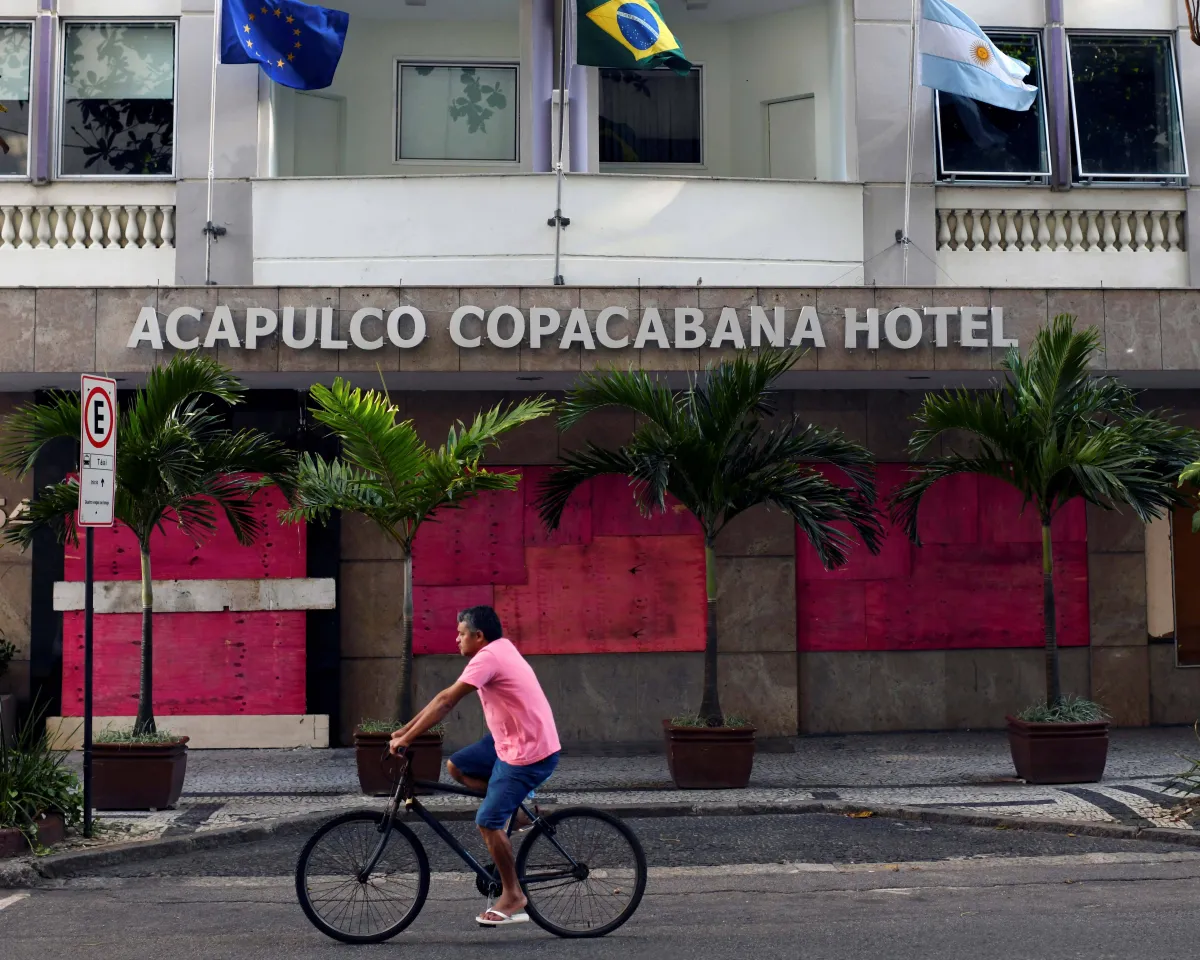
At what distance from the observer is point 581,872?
7387mm

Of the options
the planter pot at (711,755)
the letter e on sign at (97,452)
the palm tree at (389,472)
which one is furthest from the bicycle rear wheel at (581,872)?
the planter pot at (711,755)

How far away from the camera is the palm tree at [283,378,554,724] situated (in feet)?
38.0

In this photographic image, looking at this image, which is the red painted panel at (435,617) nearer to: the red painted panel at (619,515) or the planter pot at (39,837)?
the red painted panel at (619,515)

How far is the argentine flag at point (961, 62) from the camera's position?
47.4 feet

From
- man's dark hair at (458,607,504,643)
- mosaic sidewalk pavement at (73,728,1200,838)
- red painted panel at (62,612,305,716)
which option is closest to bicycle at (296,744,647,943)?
man's dark hair at (458,607,504,643)

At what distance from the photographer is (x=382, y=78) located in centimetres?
1603

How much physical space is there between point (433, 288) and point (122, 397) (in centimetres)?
379

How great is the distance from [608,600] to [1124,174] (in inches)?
275

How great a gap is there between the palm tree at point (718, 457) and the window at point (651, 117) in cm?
431

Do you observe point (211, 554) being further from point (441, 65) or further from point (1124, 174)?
point (1124, 174)

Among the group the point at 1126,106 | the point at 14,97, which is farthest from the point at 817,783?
the point at 14,97

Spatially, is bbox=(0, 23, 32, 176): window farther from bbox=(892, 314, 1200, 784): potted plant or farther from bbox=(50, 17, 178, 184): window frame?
bbox=(892, 314, 1200, 784): potted plant

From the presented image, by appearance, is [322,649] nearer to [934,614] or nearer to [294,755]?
[294,755]

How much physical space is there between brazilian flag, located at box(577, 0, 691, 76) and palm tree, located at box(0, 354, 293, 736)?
15.2 ft
